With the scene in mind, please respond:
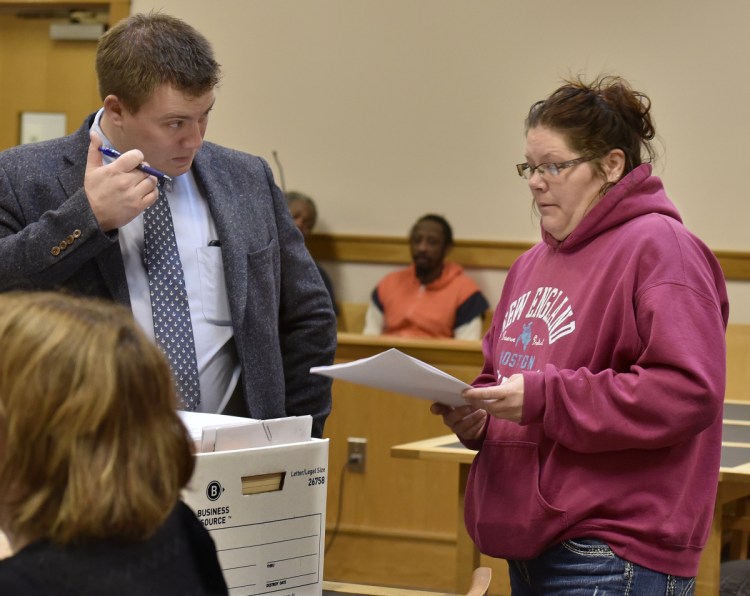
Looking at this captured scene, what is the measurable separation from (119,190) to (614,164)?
79 cm

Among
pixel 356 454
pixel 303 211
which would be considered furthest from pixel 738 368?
pixel 303 211

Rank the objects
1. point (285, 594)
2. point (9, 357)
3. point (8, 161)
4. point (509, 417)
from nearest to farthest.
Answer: point (9, 357) → point (285, 594) → point (509, 417) → point (8, 161)

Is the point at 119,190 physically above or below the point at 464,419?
above

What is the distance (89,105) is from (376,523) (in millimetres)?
3598

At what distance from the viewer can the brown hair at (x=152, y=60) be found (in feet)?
5.79

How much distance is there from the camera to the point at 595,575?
63.4 inches

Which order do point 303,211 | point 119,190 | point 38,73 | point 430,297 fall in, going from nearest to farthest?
point 119,190 → point 430,297 → point 303,211 → point 38,73

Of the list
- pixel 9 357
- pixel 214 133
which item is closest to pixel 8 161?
pixel 9 357

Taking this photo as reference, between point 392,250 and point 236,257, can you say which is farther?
point 392,250

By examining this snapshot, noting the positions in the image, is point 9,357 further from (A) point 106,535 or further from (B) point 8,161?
(B) point 8,161

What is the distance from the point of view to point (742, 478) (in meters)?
2.41

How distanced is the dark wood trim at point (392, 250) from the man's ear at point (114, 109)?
14.3 ft

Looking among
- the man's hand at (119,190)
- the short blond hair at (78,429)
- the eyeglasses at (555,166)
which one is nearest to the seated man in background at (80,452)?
the short blond hair at (78,429)

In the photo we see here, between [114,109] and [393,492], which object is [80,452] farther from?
[393,492]
